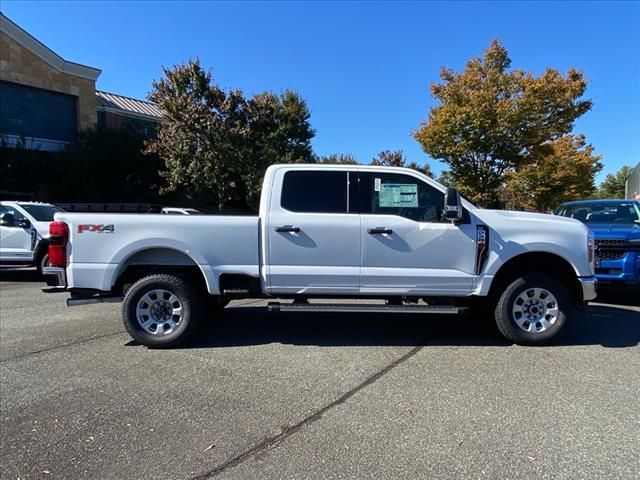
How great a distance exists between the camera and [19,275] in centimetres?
1335

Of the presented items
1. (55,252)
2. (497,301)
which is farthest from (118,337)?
(497,301)

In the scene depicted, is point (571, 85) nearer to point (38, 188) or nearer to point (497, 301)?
point (497, 301)

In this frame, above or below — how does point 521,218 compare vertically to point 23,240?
above

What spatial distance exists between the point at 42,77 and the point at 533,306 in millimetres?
25895

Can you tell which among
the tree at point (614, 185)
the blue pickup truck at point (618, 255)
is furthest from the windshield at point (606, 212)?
the tree at point (614, 185)

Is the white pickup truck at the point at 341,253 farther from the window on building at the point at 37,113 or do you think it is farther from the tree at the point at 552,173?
the window on building at the point at 37,113

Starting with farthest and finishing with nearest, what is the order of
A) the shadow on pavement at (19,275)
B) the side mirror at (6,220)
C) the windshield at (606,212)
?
the shadow on pavement at (19,275), the side mirror at (6,220), the windshield at (606,212)

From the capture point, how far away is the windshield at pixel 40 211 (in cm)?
1203

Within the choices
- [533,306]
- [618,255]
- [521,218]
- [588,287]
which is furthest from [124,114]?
[588,287]

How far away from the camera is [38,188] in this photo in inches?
866

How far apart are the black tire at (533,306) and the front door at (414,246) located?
1.65 feet

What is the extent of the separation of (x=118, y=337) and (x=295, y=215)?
284 centimetres

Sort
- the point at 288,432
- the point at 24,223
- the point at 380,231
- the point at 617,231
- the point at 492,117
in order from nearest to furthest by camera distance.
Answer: the point at 288,432 < the point at 380,231 < the point at 617,231 < the point at 24,223 < the point at 492,117

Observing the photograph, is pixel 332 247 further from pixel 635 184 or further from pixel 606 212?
pixel 635 184
